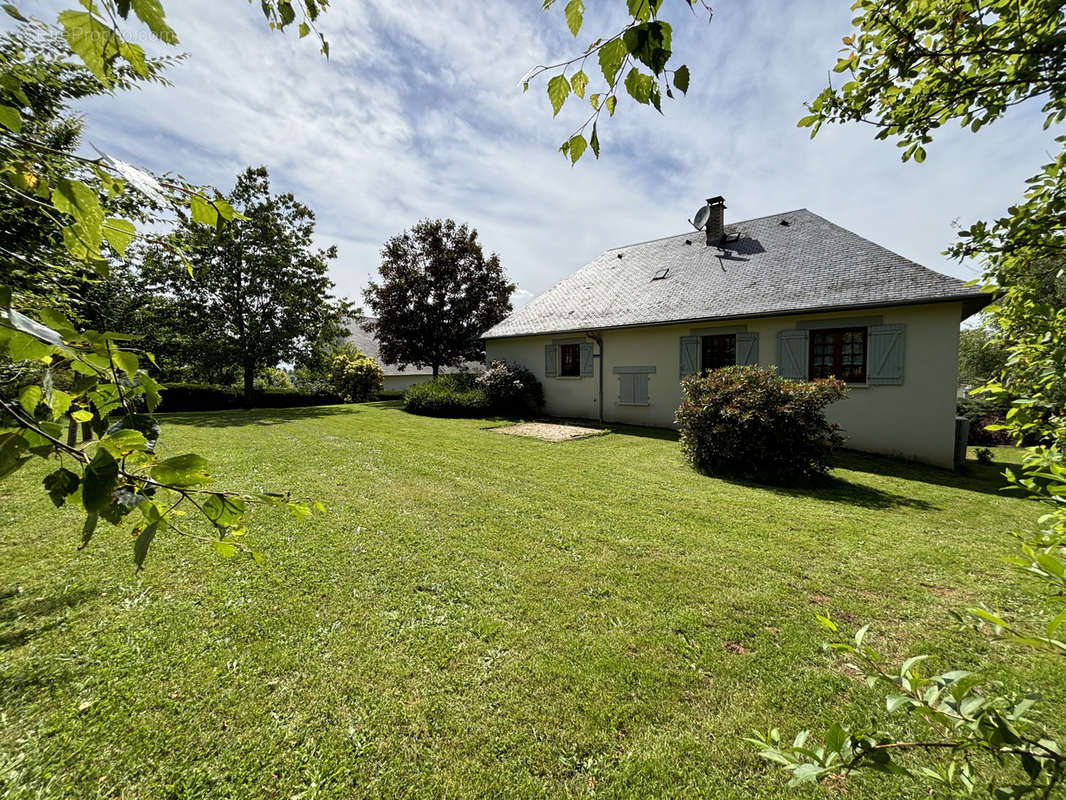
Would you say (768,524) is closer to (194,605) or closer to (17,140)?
(194,605)

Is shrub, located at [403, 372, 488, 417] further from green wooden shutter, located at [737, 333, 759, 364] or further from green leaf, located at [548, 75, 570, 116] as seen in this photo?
green leaf, located at [548, 75, 570, 116]

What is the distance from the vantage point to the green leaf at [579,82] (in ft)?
4.17

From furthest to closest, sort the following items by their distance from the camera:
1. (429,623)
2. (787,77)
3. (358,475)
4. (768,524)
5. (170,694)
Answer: (358,475) < (768,524) < (787,77) < (429,623) < (170,694)

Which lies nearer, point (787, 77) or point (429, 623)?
point (429, 623)

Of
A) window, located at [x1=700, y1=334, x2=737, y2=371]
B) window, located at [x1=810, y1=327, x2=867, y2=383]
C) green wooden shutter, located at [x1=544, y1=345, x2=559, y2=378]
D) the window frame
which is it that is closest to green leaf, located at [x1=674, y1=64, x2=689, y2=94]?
the window frame

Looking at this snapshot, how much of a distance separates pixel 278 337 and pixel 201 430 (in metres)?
7.93

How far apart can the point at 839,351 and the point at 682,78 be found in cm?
1064

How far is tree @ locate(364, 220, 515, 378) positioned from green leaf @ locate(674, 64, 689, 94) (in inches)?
817

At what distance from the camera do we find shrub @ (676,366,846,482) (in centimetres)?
672

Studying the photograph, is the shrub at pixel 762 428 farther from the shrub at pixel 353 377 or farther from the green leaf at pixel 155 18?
the shrub at pixel 353 377

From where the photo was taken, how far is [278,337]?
17.3 metres

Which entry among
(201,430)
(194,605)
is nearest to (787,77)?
(194,605)

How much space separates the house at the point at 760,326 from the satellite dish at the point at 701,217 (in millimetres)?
69

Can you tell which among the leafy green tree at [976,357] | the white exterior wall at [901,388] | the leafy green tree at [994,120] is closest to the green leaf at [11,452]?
the leafy green tree at [994,120]
